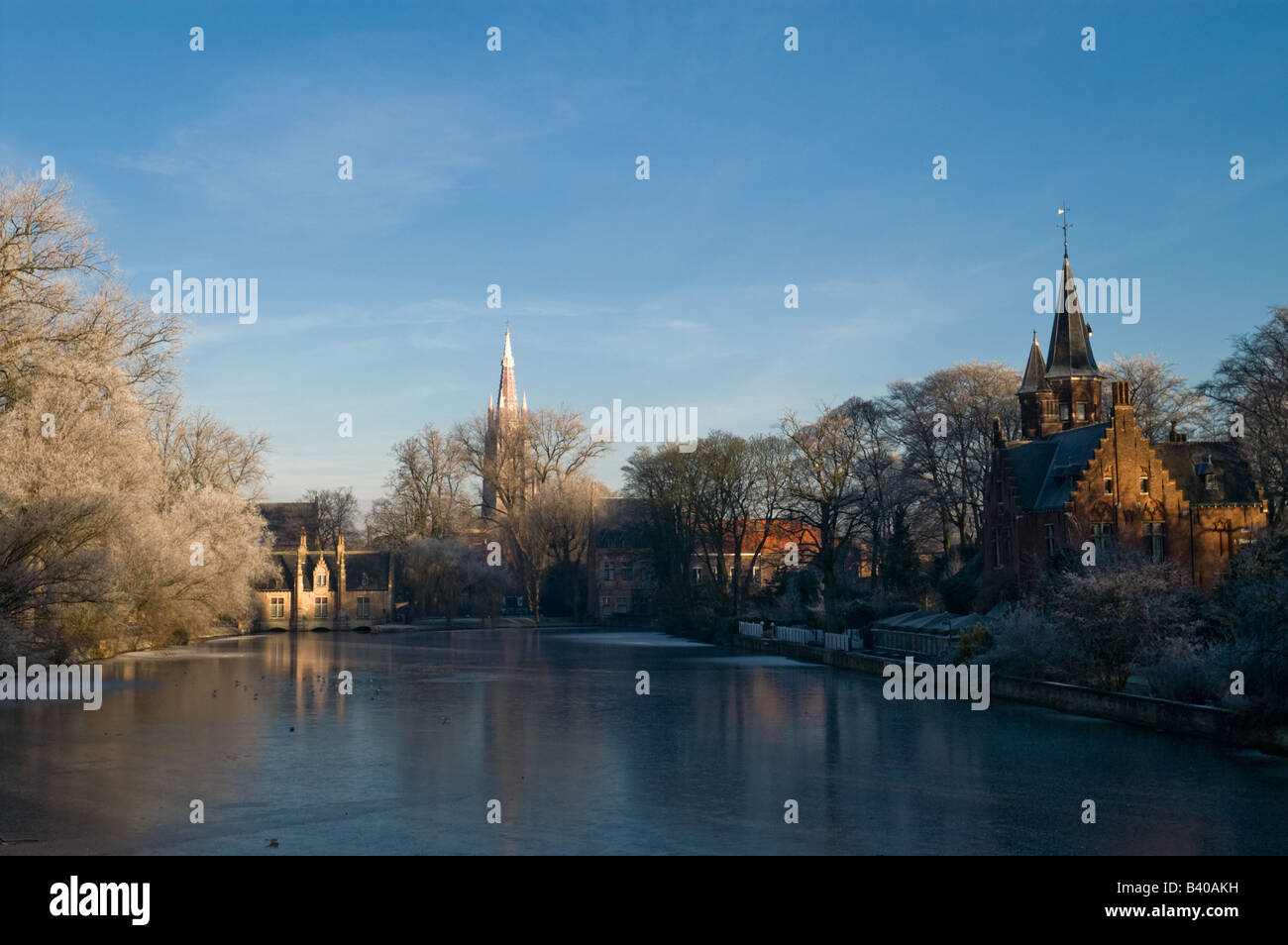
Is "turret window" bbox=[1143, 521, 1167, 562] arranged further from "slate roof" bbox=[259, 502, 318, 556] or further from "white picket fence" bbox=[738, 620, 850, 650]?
"slate roof" bbox=[259, 502, 318, 556]

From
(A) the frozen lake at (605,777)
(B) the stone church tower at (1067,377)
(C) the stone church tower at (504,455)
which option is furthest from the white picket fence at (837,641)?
(C) the stone church tower at (504,455)

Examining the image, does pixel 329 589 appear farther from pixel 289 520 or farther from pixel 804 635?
pixel 804 635

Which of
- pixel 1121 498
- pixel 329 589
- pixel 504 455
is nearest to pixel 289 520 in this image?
pixel 329 589

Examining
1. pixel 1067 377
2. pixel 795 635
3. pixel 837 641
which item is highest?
pixel 1067 377

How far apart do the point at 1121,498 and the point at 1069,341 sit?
1550cm

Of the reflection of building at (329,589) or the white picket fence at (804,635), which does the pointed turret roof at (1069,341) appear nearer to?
the white picket fence at (804,635)

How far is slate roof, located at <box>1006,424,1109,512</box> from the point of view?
46406mm

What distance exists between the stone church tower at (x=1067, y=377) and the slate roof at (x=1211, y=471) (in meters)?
8.33

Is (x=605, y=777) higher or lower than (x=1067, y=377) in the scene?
lower

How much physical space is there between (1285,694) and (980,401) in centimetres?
4803

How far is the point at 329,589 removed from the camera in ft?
271

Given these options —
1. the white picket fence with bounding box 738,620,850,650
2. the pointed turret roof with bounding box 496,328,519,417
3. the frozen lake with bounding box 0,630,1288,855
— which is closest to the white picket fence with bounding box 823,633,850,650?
the white picket fence with bounding box 738,620,850,650
